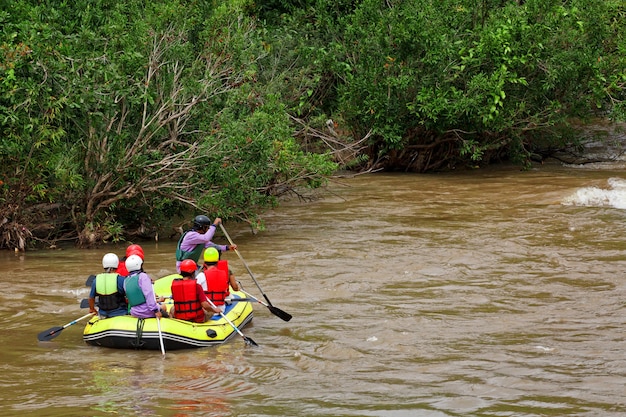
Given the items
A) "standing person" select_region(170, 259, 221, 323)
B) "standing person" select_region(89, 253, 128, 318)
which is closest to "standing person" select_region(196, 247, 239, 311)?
"standing person" select_region(170, 259, 221, 323)

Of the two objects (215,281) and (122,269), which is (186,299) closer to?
(215,281)

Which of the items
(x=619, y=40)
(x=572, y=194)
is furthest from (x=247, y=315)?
(x=619, y=40)

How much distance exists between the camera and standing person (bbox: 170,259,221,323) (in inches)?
382

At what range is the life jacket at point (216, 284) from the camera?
10.4m

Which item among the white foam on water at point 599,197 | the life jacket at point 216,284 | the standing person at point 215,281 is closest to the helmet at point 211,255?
the standing person at point 215,281

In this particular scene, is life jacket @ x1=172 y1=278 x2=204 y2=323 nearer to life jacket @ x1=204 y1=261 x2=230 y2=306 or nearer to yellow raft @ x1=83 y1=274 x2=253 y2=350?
yellow raft @ x1=83 y1=274 x2=253 y2=350

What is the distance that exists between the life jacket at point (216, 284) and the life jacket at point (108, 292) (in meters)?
0.98

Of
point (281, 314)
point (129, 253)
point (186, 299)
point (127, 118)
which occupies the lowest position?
point (281, 314)

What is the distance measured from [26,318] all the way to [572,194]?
1136 centimetres

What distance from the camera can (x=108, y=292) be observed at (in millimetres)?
9734

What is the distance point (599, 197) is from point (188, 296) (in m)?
10.9

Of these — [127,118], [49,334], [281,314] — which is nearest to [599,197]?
[127,118]

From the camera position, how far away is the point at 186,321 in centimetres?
974

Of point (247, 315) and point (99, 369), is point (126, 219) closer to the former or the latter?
point (247, 315)
